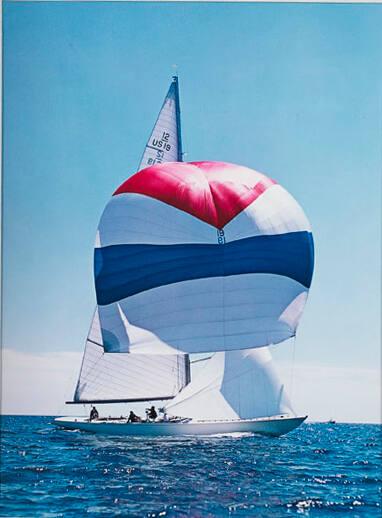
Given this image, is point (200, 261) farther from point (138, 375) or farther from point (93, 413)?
point (93, 413)

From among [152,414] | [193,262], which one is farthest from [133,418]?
[193,262]

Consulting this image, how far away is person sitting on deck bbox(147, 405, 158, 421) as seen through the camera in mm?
11766

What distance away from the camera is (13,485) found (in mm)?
6746

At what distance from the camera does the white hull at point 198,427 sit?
10992 mm

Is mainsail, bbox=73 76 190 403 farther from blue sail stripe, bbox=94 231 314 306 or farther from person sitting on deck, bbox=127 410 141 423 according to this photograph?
blue sail stripe, bbox=94 231 314 306

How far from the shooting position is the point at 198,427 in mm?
10969

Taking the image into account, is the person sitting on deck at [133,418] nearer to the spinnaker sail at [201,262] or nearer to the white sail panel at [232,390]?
the white sail panel at [232,390]

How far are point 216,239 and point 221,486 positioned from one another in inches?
151

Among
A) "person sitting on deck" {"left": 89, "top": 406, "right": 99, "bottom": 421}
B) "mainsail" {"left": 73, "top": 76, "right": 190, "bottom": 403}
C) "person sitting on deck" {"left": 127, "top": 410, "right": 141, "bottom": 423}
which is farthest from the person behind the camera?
"person sitting on deck" {"left": 89, "top": 406, "right": 99, "bottom": 421}

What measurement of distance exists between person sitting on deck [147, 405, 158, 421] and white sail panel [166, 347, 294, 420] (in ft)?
1.57

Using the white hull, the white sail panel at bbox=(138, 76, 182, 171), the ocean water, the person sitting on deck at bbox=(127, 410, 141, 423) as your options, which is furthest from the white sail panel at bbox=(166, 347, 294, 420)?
the white sail panel at bbox=(138, 76, 182, 171)

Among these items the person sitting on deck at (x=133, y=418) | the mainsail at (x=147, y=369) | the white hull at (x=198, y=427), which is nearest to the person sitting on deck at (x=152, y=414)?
the person sitting on deck at (x=133, y=418)

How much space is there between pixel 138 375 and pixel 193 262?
406 centimetres

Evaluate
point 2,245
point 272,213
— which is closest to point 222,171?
point 272,213
